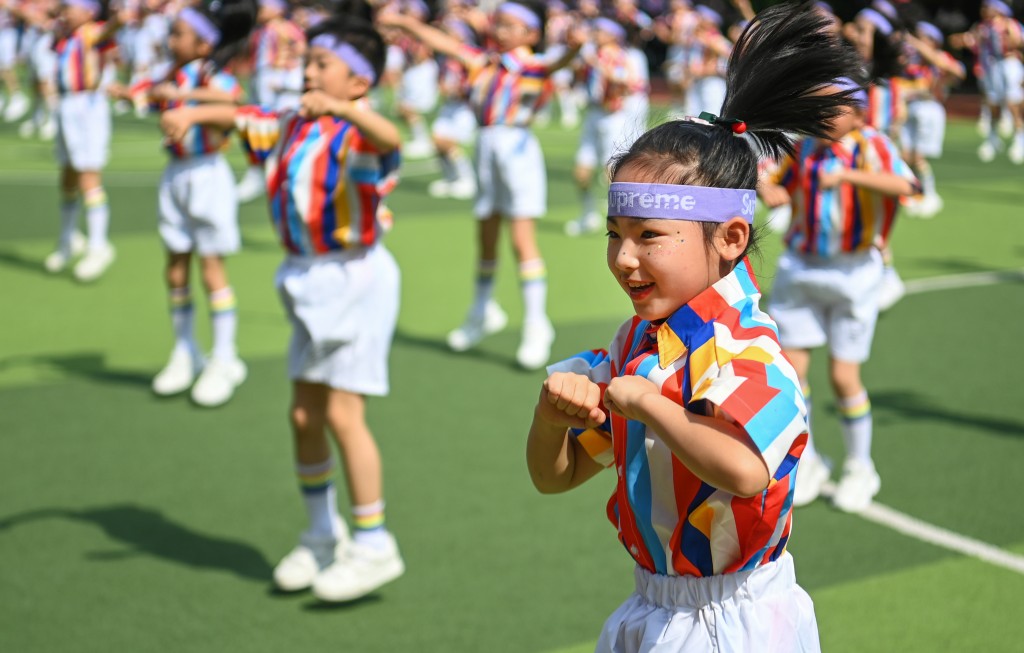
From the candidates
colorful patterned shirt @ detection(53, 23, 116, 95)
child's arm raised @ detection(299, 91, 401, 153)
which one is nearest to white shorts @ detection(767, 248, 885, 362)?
child's arm raised @ detection(299, 91, 401, 153)

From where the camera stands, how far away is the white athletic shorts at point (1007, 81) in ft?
58.0

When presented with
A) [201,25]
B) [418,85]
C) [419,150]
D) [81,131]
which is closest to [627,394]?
[201,25]

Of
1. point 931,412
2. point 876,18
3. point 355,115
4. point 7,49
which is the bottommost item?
point 7,49

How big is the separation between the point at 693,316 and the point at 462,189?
1223cm

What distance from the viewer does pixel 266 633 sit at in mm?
4082

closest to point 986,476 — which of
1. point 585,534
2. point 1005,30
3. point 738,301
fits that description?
point 585,534

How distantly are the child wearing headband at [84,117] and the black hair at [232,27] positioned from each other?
3.60m

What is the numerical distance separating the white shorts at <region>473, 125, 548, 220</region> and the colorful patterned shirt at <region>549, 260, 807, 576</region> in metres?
5.20

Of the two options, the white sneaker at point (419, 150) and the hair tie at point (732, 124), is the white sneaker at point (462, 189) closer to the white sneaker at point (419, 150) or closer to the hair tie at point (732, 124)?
the white sneaker at point (419, 150)

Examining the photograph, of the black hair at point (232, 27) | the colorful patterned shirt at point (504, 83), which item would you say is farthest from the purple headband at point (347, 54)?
the colorful patterned shirt at point (504, 83)

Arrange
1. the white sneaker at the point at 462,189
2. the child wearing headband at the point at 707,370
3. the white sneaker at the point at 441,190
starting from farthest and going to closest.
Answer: the white sneaker at the point at 441,190 < the white sneaker at the point at 462,189 < the child wearing headband at the point at 707,370

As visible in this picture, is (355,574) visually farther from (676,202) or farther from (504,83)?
(504,83)

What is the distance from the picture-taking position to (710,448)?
2.04 m

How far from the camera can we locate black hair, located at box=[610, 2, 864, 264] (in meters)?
2.28
